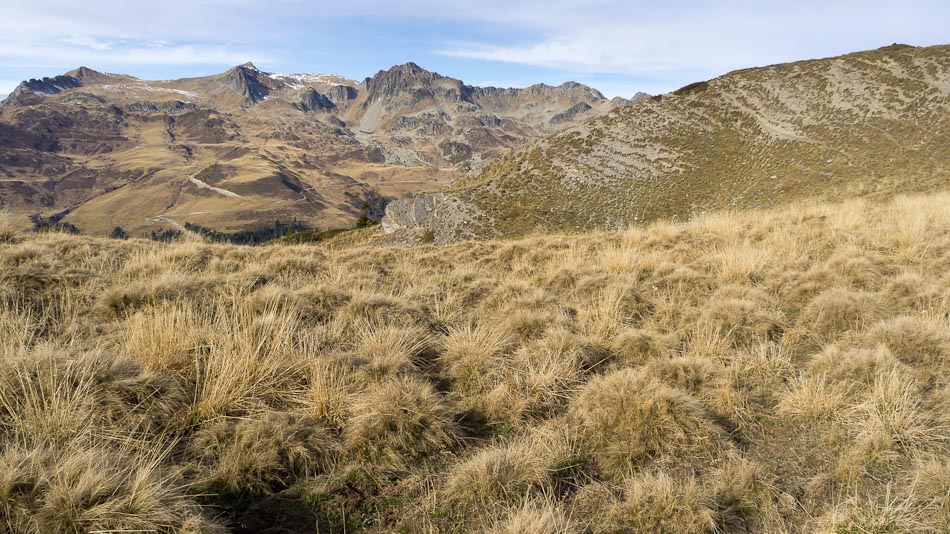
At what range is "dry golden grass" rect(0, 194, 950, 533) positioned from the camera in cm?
289

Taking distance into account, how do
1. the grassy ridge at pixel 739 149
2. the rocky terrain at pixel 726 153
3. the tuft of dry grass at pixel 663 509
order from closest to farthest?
1. the tuft of dry grass at pixel 663 509
2. the grassy ridge at pixel 739 149
3. the rocky terrain at pixel 726 153

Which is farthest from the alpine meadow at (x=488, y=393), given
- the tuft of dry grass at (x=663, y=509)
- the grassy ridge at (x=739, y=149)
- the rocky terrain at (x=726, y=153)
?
the rocky terrain at (x=726, y=153)

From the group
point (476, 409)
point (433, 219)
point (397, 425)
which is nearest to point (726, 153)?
point (433, 219)

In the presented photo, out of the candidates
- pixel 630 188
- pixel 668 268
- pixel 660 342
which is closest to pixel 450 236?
pixel 630 188

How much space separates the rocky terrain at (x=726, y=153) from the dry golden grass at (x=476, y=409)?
2752 centimetres

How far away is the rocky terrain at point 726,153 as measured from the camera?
32938 mm

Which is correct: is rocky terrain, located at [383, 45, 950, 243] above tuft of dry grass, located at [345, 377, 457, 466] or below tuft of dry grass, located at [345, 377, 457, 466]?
above

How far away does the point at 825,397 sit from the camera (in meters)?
4.03

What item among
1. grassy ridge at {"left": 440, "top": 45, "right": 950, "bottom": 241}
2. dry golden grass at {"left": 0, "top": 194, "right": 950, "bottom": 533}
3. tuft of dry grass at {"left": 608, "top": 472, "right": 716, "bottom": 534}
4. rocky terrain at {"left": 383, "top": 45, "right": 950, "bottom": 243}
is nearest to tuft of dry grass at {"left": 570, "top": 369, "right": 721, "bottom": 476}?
dry golden grass at {"left": 0, "top": 194, "right": 950, "bottom": 533}

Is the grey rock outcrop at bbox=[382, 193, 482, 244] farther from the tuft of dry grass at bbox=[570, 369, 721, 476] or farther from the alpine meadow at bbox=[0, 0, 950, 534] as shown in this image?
the tuft of dry grass at bbox=[570, 369, 721, 476]

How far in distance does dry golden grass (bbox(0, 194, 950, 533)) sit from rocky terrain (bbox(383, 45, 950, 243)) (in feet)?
90.3

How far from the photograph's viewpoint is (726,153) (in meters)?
39.6

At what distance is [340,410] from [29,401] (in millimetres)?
2277

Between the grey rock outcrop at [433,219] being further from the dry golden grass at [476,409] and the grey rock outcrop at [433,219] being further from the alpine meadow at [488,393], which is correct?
the dry golden grass at [476,409]
